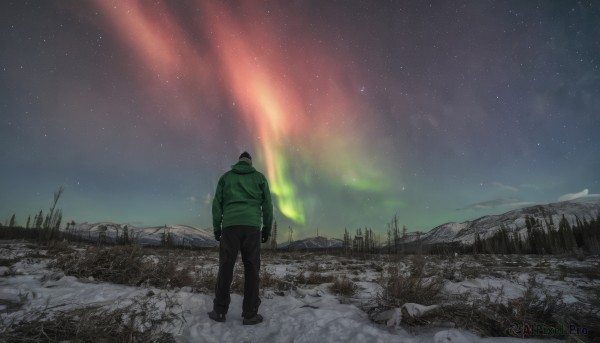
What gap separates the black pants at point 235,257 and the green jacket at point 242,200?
14cm

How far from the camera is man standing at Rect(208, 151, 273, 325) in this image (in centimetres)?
434

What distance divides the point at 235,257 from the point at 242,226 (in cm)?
48

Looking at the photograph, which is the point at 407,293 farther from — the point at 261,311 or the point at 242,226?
the point at 242,226

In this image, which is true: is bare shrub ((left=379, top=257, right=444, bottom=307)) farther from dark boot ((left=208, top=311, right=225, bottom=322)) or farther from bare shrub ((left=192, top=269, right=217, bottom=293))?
bare shrub ((left=192, top=269, right=217, bottom=293))

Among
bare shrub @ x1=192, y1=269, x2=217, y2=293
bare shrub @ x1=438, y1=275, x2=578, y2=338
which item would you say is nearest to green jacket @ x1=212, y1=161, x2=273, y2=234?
bare shrub @ x1=192, y1=269, x2=217, y2=293

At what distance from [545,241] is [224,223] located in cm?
8234

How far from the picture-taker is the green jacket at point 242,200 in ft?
15.2

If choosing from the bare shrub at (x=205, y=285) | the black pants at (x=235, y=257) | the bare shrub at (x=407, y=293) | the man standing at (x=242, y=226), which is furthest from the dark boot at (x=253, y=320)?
the bare shrub at (x=407, y=293)

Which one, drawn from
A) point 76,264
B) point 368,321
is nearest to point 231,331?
point 368,321

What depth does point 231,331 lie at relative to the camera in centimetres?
387

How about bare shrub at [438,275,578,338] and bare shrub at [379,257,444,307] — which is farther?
bare shrub at [379,257,444,307]

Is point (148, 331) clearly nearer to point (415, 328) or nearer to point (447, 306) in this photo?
point (415, 328)

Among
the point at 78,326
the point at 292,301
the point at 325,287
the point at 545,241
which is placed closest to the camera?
the point at 78,326

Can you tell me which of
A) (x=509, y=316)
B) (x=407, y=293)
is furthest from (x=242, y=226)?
(x=509, y=316)
